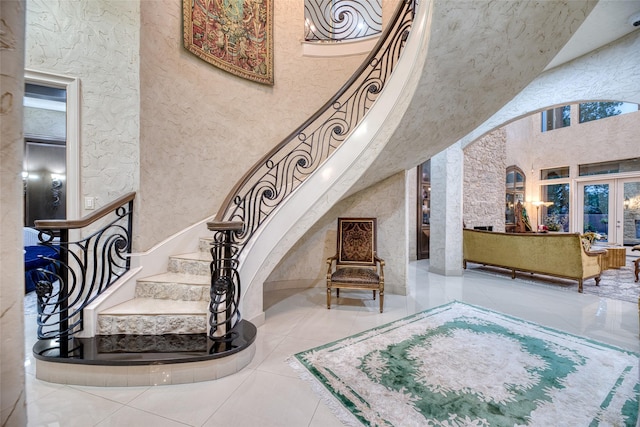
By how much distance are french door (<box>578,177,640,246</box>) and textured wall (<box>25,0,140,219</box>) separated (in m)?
12.1

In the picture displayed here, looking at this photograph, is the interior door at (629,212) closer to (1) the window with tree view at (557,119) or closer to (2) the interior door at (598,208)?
(2) the interior door at (598,208)

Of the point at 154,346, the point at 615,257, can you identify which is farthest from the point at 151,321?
the point at 615,257

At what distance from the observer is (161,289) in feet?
8.34

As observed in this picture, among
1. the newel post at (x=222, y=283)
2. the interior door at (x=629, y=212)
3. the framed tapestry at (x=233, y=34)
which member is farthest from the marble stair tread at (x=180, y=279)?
the interior door at (x=629, y=212)

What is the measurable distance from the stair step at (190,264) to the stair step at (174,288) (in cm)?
16

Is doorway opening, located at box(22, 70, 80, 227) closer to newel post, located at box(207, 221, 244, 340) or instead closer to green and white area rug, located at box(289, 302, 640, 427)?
newel post, located at box(207, 221, 244, 340)

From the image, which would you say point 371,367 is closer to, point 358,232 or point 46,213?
point 358,232

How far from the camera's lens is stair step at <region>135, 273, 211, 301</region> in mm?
2474

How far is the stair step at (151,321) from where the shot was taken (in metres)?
2.18

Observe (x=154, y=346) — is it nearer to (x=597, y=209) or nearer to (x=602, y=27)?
(x=602, y=27)

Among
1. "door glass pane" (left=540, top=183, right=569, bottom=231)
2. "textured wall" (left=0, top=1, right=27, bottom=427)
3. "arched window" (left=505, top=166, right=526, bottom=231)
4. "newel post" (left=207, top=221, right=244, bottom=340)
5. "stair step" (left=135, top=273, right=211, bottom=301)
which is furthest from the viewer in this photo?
"door glass pane" (left=540, top=183, right=569, bottom=231)

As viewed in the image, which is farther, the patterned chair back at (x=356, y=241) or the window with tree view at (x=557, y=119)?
the window with tree view at (x=557, y=119)

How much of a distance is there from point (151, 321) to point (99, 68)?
258cm

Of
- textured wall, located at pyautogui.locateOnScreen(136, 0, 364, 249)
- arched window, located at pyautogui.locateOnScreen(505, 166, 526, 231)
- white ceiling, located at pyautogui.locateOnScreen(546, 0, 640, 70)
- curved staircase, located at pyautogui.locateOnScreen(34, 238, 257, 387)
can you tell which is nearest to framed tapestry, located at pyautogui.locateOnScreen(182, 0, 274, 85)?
textured wall, located at pyautogui.locateOnScreen(136, 0, 364, 249)
